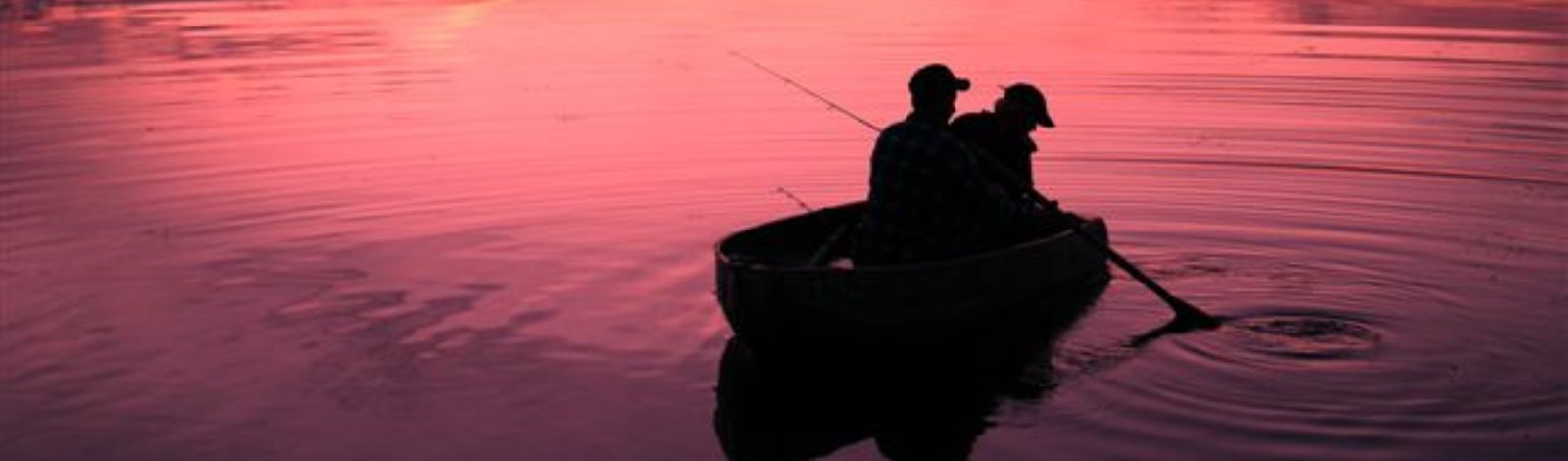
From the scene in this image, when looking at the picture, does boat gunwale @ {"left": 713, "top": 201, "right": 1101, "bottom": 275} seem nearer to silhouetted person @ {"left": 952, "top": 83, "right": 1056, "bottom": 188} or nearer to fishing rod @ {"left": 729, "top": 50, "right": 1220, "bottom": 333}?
fishing rod @ {"left": 729, "top": 50, "right": 1220, "bottom": 333}

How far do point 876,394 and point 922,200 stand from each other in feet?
4.17

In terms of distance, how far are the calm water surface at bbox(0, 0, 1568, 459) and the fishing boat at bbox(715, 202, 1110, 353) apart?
1.65 ft

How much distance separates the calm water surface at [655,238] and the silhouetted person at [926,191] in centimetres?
117

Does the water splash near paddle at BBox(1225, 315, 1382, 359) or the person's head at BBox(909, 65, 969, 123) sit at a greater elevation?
the person's head at BBox(909, 65, 969, 123)

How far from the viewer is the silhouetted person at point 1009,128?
1151 cm

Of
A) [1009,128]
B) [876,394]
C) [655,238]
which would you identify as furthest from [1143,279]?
[655,238]

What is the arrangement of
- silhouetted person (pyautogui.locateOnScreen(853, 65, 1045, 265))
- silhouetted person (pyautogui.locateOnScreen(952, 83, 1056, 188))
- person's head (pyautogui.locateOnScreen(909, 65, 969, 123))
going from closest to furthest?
person's head (pyautogui.locateOnScreen(909, 65, 969, 123))
silhouetted person (pyautogui.locateOnScreen(853, 65, 1045, 265))
silhouetted person (pyautogui.locateOnScreen(952, 83, 1056, 188))

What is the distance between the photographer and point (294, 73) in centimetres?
2739

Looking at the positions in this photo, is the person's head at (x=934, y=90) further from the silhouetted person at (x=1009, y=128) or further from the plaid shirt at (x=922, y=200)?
the silhouetted person at (x=1009, y=128)

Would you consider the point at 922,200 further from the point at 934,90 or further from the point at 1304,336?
the point at 1304,336

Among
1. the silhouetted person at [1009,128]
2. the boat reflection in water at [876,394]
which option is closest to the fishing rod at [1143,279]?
the silhouetted person at [1009,128]

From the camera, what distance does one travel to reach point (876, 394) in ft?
30.7

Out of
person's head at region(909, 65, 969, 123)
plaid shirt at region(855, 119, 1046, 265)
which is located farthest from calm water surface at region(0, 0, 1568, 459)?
person's head at region(909, 65, 969, 123)

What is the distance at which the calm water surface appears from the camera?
28.7 ft
